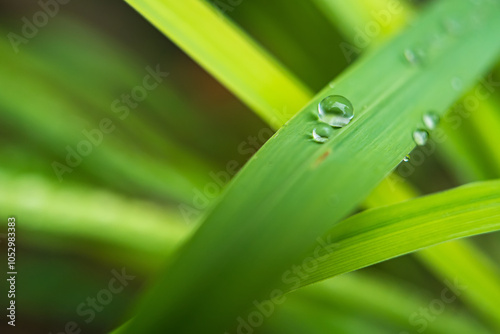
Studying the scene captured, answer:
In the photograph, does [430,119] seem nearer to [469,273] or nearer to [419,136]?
[419,136]

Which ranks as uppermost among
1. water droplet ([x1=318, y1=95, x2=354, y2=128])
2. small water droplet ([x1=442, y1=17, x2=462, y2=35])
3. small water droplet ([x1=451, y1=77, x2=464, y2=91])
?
small water droplet ([x1=442, y1=17, x2=462, y2=35])

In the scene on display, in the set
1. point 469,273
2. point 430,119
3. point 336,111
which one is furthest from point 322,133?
point 469,273

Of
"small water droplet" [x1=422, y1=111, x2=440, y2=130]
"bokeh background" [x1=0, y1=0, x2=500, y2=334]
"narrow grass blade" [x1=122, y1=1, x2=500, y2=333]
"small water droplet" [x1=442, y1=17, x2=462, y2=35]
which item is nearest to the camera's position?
"narrow grass blade" [x1=122, y1=1, x2=500, y2=333]

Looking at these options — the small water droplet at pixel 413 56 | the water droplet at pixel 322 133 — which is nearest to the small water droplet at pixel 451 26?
the small water droplet at pixel 413 56

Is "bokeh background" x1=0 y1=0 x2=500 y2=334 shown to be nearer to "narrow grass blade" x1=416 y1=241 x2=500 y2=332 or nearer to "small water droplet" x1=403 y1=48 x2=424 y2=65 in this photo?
"narrow grass blade" x1=416 y1=241 x2=500 y2=332

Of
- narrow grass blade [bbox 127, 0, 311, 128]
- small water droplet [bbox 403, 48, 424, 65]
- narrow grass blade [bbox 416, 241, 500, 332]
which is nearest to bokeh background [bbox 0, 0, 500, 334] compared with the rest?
narrow grass blade [bbox 416, 241, 500, 332]

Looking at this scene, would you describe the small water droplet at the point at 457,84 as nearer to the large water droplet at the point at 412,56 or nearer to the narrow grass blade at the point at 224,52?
the large water droplet at the point at 412,56

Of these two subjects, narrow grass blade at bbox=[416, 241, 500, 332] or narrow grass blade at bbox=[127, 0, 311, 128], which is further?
narrow grass blade at bbox=[416, 241, 500, 332]
